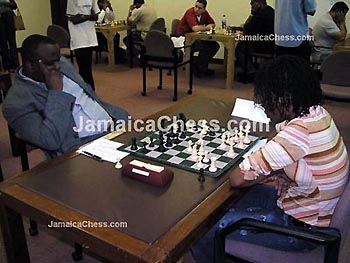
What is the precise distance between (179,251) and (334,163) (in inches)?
23.3

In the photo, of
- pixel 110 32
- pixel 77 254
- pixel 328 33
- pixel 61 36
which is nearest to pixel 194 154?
pixel 77 254

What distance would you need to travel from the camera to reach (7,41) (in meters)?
5.93

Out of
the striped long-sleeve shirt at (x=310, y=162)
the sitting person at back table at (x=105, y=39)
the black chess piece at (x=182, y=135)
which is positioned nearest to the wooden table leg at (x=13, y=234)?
the black chess piece at (x=182, y=135)

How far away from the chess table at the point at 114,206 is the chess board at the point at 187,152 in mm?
32

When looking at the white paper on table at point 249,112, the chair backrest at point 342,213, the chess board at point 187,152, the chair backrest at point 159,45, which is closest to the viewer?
the chair backrest at point 342,213

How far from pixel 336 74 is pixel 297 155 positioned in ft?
8.81

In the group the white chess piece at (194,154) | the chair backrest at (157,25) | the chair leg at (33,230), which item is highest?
the chair backrest at (157,25)

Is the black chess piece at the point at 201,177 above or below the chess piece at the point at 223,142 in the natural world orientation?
below

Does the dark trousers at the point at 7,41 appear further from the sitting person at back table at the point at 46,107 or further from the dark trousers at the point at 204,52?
the sitting person at back table at the point at 46,107

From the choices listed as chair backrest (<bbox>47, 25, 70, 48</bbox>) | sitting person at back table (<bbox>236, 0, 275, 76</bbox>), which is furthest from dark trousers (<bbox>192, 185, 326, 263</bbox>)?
chair backrest (<bbox>47, 25, 70, 48</bbox>)

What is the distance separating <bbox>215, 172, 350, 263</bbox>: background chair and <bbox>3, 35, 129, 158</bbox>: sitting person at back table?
894mm

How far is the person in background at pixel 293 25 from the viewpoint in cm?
345

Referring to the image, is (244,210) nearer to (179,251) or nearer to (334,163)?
(334,163)

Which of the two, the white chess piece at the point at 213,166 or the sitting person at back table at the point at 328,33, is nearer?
the white chess piece at the point at 213,166
